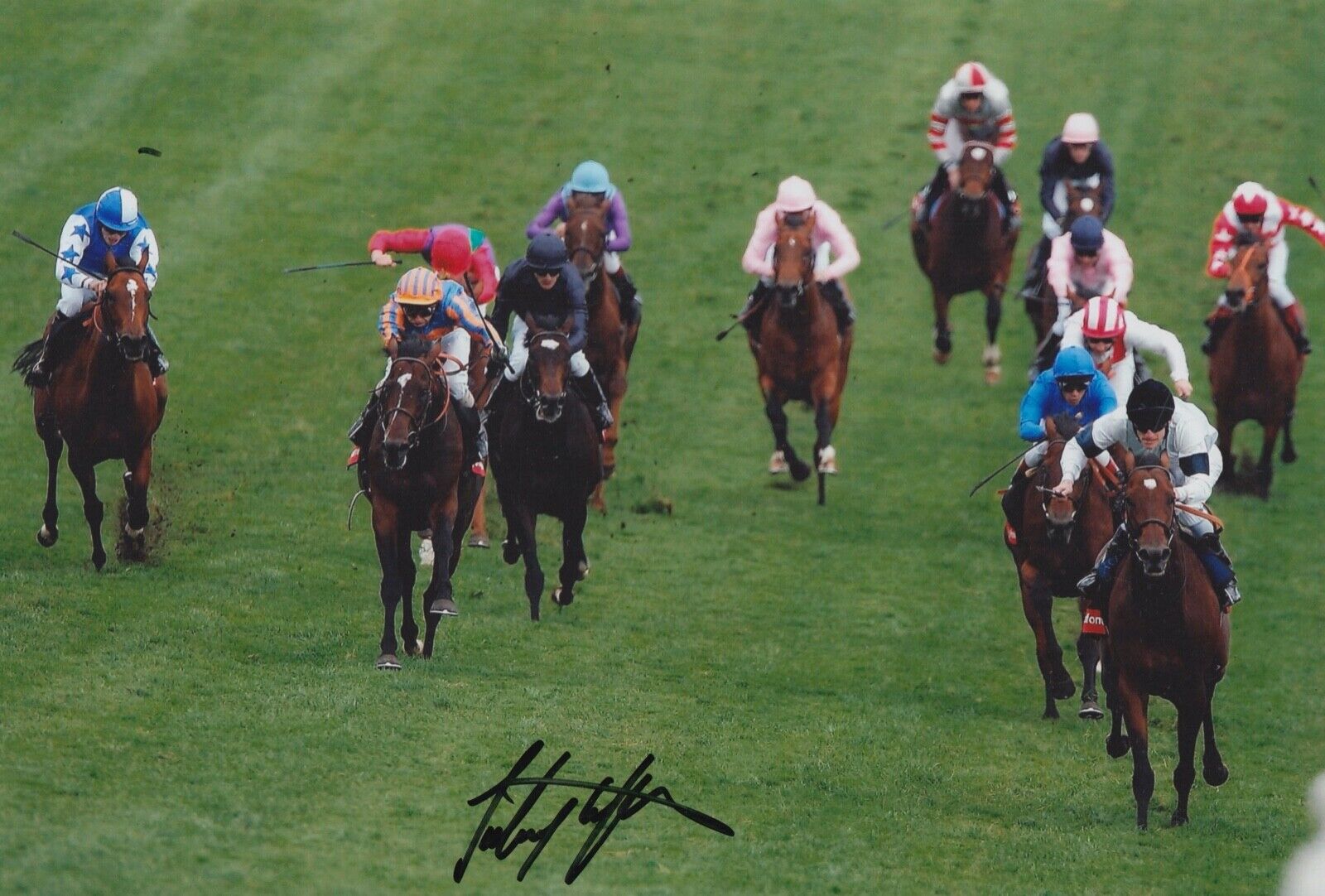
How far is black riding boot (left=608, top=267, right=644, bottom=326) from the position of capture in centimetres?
2083

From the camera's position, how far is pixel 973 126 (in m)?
23.2

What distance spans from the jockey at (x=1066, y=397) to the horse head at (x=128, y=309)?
6118 millimetres

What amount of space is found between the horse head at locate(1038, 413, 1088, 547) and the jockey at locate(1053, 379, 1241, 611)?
4.39 ft

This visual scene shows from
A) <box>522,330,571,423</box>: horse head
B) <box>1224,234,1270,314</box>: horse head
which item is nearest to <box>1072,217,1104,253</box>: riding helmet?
<box>1224,234,1270,314</box>: horse head

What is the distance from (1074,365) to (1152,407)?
2.44 meters

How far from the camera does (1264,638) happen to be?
19.3 meters

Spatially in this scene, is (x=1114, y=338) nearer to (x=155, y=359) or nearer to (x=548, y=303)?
(x=548, y=303)

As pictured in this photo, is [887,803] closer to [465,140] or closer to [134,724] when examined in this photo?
[134,724]

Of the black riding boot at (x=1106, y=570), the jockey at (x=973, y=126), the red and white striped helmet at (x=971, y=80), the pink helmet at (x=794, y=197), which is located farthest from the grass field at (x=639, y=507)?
the red and white striped helmet at (x=971, y=80)

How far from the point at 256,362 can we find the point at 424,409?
35.3ft

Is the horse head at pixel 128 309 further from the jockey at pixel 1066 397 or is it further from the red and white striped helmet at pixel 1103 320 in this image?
→ the red and white striped helmet at pixel 1103 320

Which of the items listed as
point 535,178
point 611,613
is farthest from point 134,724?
point 535,178

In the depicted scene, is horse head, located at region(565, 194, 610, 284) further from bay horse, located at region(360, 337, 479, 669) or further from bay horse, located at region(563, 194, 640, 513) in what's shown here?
bay horse, located at region(360, 337, 479, 669)
